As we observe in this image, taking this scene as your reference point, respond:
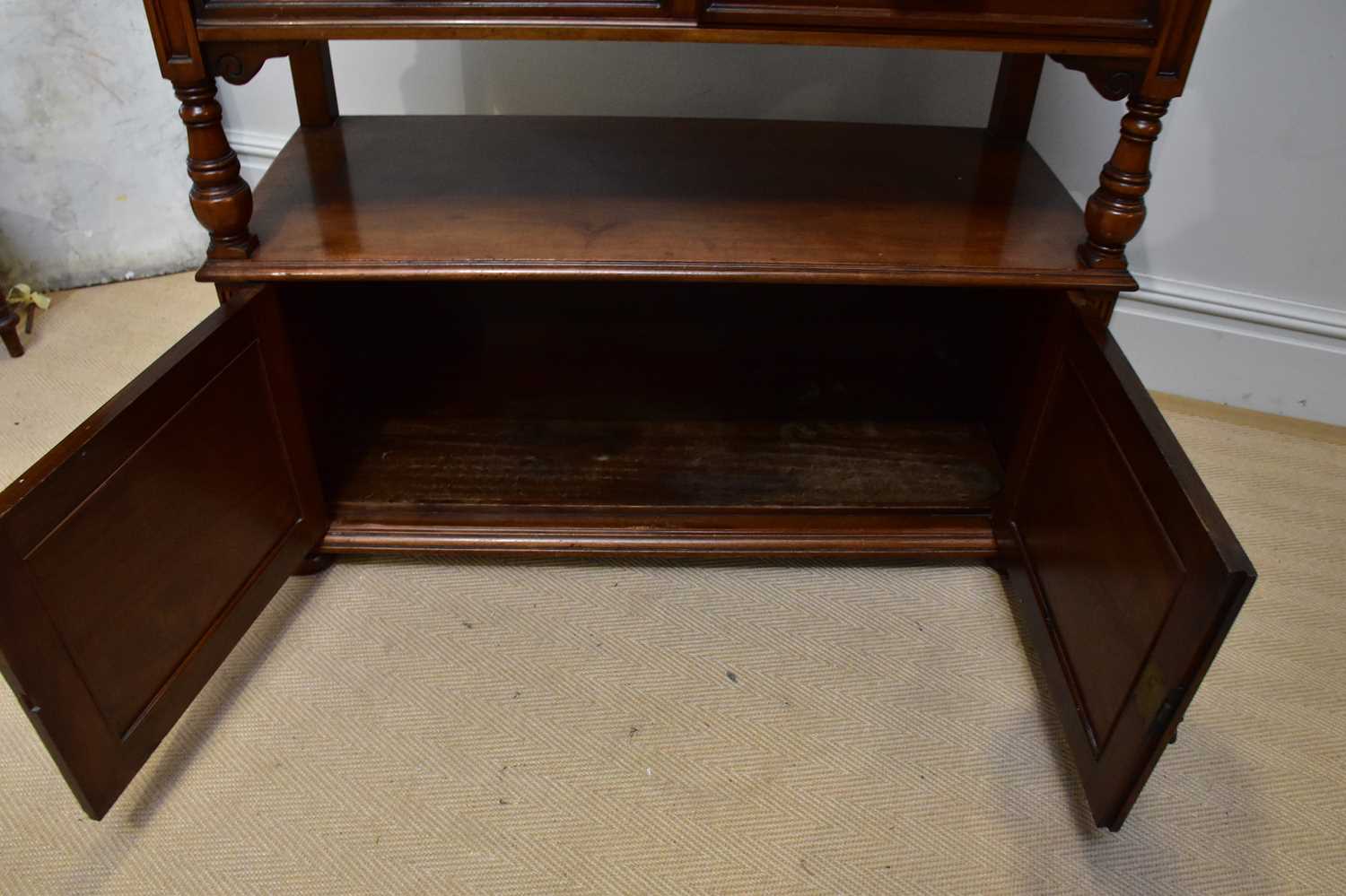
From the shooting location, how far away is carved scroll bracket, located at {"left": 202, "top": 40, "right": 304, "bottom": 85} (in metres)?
0.89

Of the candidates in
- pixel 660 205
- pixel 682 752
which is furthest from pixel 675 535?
pixel 660 205

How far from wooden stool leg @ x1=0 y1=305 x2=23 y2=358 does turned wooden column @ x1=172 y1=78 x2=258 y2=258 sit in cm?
73

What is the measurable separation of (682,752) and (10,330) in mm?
1255

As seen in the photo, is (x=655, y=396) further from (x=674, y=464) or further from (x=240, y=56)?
→ (x=240, y=56)

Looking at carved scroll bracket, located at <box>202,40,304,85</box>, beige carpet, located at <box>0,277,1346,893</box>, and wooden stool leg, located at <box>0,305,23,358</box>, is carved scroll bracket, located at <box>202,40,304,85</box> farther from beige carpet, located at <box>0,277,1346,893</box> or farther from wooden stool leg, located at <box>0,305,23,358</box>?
wooden stool leg, located at <box>0,305,23,358</box>

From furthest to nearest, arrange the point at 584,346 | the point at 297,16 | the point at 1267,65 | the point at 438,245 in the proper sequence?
the point at 584,346 < the point at 1267,65 < the point at 438,245 < the point at 297,16

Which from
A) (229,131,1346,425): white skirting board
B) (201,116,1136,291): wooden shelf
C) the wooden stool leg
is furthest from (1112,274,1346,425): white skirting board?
the wooden stool leg

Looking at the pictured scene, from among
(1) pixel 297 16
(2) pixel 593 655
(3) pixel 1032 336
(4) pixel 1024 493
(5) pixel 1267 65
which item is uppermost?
(1) pixel 297 16

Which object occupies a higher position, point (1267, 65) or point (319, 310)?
point (1267, 65)

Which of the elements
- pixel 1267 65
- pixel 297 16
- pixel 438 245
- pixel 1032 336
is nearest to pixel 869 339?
pixel 1032 336

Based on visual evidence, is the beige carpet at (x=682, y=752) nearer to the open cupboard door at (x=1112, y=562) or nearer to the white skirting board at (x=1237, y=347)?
the open cupboard door at (x=1112, y=562)

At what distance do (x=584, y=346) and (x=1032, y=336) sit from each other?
65 cm

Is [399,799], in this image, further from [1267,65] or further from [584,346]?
[1267,65]

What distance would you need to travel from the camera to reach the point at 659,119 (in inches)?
53.8
